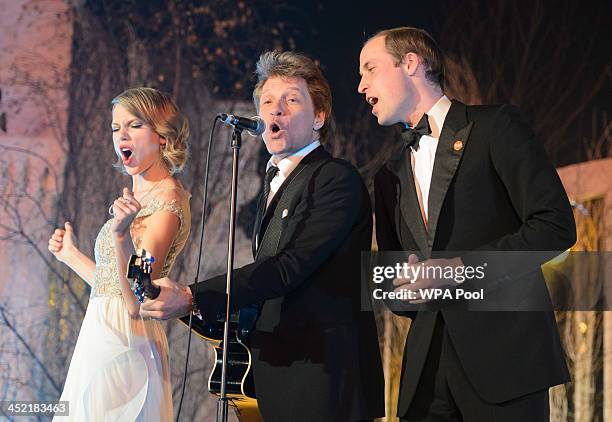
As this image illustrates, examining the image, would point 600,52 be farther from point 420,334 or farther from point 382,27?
point 420,334

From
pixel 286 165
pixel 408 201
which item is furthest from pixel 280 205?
pixel 408 201

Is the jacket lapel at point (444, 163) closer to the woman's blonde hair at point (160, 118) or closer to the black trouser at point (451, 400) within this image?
the black trouser at point (451, 400)

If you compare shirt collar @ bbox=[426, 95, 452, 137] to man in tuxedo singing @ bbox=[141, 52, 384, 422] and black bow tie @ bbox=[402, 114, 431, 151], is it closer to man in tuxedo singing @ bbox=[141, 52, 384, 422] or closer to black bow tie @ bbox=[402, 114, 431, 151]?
black bow tie @ bbox=[402, 114, 431, 151]

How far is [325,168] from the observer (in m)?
2.75

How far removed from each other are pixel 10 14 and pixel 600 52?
3.67m

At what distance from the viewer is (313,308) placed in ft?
8.38

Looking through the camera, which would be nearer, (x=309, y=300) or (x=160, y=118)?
(x=309, y=300)

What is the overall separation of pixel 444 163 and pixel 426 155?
14cm

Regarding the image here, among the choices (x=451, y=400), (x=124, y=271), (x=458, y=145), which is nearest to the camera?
(x=451, y=400)

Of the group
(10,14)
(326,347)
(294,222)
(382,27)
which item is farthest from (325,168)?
(10,14)

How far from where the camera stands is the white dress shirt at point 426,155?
246 cm

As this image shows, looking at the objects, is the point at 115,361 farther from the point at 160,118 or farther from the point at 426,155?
the point at 426,155

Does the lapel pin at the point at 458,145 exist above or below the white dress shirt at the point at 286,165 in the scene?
below

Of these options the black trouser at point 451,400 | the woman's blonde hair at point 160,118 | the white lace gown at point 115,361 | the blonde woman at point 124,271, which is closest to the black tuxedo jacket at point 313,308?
the black trouser at point 451,400
